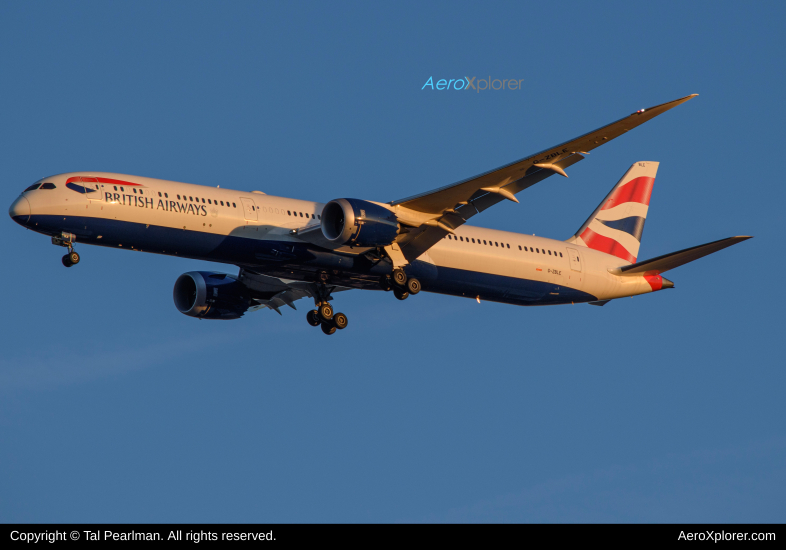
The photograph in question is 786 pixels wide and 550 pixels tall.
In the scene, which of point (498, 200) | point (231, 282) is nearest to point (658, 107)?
point (498, 200)

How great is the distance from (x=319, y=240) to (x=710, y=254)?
1606 cm

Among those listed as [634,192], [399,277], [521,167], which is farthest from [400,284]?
[634,192]

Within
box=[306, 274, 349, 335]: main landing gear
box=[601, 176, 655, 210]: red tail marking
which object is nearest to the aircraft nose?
box=[306, 274, 349, 335]: main landing gear

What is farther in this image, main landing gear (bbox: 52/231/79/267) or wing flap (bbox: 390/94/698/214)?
main landing gear (bbox: 52/231/79/267)

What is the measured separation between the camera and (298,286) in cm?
4556

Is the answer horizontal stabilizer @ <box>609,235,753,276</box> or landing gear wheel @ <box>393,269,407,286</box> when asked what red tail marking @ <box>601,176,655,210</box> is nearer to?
horizontal stabilizer @ <box>609,235,753,276</box>

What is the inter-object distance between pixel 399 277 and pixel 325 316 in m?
4.08

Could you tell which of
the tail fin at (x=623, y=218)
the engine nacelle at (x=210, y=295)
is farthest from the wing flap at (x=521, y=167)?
the tail fin at (x=623, y=218)

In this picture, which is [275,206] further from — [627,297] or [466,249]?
[627,297]

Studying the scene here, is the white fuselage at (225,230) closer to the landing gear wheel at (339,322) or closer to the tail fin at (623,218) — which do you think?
the landing gear wheel at (339,322)

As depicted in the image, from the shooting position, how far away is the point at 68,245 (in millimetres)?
37000

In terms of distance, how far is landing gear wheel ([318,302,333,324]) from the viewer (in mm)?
43812

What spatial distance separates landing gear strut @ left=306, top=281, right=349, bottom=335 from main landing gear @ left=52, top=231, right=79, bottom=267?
1083 cm

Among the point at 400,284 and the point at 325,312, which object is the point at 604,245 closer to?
the point at 400,284
